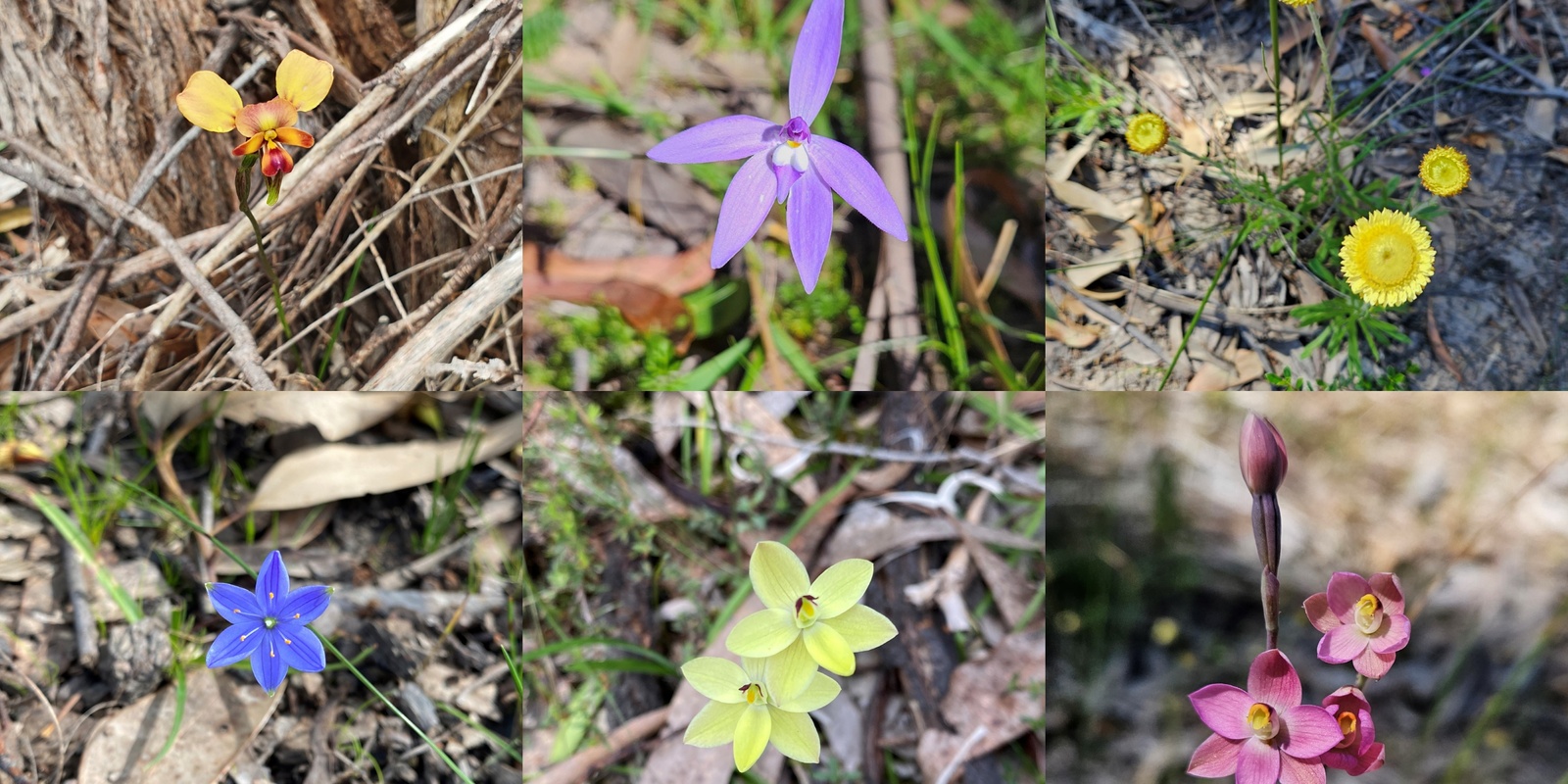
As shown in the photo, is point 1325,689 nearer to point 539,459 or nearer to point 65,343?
point 539,459

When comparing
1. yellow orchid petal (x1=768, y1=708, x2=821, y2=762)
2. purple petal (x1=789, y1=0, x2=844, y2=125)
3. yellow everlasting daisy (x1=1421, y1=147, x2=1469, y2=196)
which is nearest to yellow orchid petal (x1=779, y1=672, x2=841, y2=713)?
yellow orchid petal (x1=768, y1=708, x2=821, y2=762)

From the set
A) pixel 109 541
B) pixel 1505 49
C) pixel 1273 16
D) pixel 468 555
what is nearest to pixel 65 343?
pixel 109 541

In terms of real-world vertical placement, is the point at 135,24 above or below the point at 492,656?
above

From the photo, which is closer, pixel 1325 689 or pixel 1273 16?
pixel 1273 16

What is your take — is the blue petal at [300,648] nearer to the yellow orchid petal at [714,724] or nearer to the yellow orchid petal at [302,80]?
the yellow orchid petal at [714,724]

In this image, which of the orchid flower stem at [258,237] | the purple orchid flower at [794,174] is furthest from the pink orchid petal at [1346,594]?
the orchid flower stem at [258,237]

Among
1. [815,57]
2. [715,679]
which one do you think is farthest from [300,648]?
[815,57]
